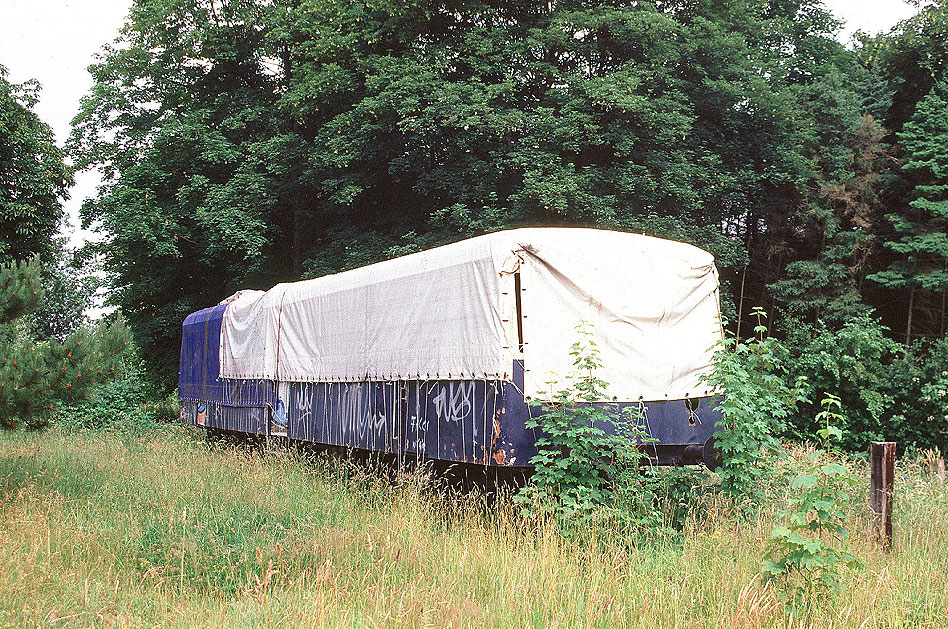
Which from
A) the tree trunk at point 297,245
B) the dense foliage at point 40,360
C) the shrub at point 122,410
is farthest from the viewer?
the tree trunk at point 297,245

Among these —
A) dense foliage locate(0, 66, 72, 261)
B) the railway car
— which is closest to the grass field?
the railway car

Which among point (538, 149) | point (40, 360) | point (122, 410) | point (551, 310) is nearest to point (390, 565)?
point (551, 310)

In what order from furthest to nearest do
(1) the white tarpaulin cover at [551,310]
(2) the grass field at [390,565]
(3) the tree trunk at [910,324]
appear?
1. (3) the tree trunk at [910,324]
2. (1) the white tarpaulin cover at [551,310]
3. (2) the grass field at [390,565]

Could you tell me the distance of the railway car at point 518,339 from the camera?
8.08m

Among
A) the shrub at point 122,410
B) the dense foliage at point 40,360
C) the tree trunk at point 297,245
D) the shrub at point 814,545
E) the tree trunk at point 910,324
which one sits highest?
the tree trunk at point 297,245

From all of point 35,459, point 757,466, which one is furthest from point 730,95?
point 35,459

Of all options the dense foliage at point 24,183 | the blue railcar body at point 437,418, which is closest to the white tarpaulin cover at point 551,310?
the blue railcar body at point 437,418

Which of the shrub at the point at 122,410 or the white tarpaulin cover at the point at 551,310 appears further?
the shrub at the point at 122,410

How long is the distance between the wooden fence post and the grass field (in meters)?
A: 0.17

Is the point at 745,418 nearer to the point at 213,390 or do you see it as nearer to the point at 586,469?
the point at 586,469

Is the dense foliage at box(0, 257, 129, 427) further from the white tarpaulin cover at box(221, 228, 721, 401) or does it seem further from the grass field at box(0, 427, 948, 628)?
the white tarpaulin cover at box(221, 228, 721, 401)

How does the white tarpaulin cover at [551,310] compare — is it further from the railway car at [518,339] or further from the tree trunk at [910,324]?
the tree trunk at [910,324]

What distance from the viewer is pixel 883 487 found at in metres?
6.71

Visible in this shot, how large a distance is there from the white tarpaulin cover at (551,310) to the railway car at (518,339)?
0.01 m
